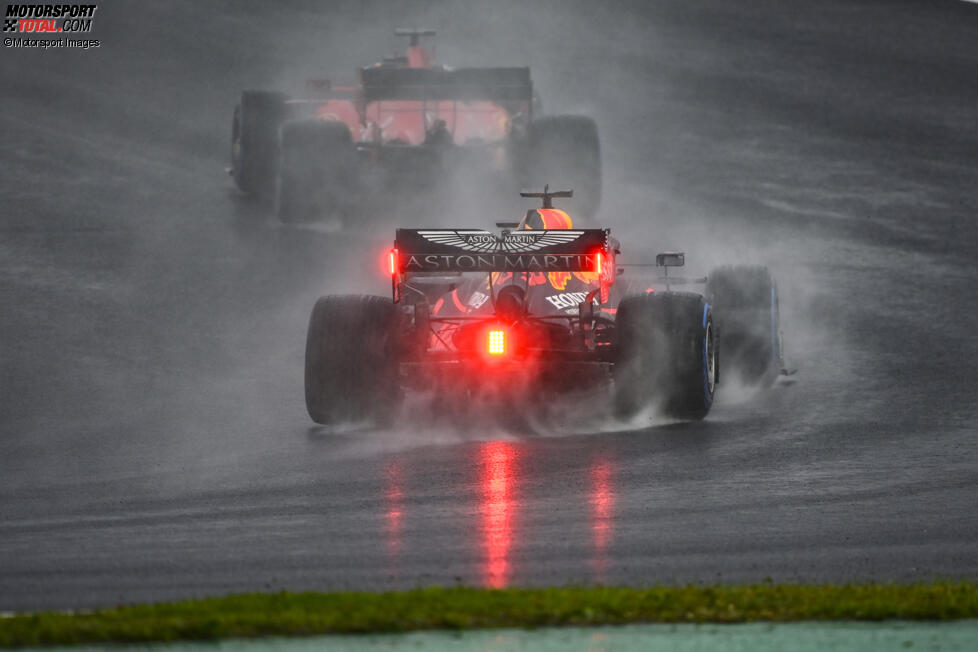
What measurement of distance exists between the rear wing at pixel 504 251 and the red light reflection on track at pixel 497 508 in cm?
161

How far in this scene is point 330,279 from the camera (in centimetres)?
2230

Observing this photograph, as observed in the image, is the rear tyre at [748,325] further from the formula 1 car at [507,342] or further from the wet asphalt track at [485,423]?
the formula 1 car at [507,342]

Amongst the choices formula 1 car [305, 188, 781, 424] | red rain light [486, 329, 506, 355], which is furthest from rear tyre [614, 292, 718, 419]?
red rain light [486, 329, 506, 355]

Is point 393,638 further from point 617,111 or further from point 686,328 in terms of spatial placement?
point 617,111

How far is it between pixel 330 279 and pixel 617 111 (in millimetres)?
15896

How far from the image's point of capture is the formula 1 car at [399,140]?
2469 centimetres

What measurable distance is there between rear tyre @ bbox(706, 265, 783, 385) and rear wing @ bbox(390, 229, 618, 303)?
8.36ft

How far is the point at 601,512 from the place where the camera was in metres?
11.0

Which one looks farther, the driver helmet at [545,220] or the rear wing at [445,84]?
the rear wing at [445,84]

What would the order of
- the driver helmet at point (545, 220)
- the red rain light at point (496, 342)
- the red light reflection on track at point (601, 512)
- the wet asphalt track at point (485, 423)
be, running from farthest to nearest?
the driver helmet at point (545, 220) < the red rain light at point (496, 342) < the wet asphalt track at point (485, 423) < the red light reflection on track at point (601, 512)

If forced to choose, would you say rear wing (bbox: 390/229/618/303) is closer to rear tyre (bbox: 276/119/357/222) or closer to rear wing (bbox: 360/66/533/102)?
rear tyre (bbox: 276/119/357/222)

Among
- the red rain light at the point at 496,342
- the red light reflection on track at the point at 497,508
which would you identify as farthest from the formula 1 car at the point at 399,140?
the red light reflection on track at the point at 497,508

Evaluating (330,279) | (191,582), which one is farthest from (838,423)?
(330,279)

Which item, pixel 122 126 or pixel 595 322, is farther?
pixel 122 126
